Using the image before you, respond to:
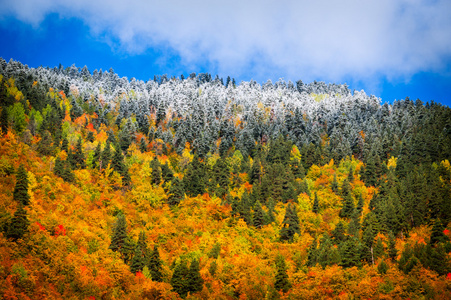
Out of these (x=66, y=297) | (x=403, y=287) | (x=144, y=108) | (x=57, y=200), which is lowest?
(x=66, y=297)

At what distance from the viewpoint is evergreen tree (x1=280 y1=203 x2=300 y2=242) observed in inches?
2968

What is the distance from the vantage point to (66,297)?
165 feet

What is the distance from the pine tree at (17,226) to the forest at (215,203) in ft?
0.63

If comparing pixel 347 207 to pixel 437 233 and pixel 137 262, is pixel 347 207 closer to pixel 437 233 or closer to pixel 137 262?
pixel 437 233

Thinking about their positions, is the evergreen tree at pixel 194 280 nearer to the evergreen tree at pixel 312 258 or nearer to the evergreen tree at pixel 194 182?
the evergreen tree at pixel 312 258

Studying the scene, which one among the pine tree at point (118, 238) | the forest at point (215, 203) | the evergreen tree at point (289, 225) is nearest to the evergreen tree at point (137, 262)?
the forest at point (215, 203)

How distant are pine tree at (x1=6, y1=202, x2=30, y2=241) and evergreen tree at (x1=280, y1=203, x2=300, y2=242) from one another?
155 ft

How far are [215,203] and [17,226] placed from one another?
43338 mm

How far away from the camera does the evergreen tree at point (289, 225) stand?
75.4 metres

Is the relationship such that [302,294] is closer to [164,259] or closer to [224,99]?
[164,259]

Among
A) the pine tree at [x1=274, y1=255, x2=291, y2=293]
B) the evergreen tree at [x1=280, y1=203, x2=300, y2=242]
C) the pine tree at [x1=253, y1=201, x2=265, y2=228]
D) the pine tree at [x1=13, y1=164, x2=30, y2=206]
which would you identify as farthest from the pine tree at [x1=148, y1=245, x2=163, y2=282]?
the evergreen tree at [x1=280, y1=203, x2=300, y2=242]

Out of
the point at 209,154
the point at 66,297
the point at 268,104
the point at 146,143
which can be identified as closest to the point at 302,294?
the point at 66,297

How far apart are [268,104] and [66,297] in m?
135

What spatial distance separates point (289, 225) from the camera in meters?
77.1
